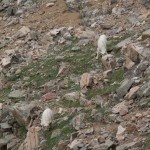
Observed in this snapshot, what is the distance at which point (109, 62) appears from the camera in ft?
57.1

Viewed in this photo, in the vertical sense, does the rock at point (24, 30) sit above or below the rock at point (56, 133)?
below

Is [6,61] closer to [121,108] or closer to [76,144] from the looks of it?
[121,108]

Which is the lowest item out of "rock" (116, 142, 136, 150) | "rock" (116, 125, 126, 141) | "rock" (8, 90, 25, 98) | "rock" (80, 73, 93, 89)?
"rock" (8, 90, 25, 98)

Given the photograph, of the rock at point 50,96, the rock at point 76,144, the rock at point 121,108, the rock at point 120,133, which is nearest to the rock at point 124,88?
the rock at point 121,108

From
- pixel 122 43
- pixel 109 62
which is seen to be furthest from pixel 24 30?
pixel 109 62

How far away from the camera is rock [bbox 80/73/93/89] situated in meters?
16.8

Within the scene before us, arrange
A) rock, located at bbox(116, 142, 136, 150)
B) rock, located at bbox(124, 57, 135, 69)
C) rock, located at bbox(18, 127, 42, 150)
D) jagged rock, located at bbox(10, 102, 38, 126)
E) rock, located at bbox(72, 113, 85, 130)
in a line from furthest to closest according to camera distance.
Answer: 1. rock, located at bbox(124, 57, 135, 69)
2. jagged rock, located at bbox(10, 102, 38, 126)
3. rock, located at bbox(18, 127, 42, 150)
4. rock, located at bbox(72, 113, 85, 130)
5. rock, located at bbox(116, 142, 136, 150)

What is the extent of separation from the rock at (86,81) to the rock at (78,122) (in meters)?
2.07

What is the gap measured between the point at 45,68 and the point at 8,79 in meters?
1.43

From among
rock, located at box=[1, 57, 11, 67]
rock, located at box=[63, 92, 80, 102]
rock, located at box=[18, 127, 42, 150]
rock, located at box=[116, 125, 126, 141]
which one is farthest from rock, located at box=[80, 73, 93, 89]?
rock, located at box=[1, 57, 11, 67]

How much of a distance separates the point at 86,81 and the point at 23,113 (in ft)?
6.96

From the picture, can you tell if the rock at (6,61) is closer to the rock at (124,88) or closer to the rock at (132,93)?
the rock at (124,88)

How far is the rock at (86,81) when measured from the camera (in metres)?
16.8

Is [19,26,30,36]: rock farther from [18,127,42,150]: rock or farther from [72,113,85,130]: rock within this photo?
[72,113,85,130]: rock
